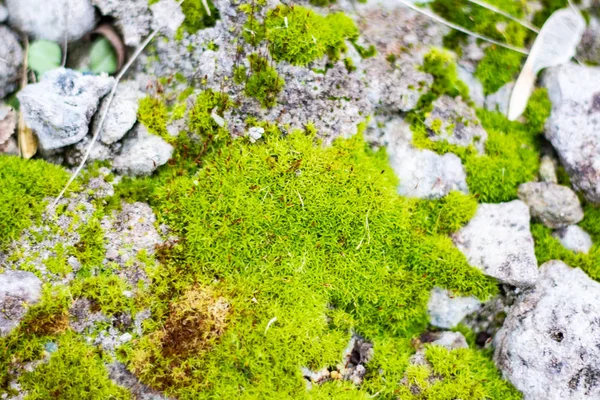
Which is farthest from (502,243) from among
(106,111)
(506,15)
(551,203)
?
(106,111)

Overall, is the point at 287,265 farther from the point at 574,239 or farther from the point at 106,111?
the point at 574,239

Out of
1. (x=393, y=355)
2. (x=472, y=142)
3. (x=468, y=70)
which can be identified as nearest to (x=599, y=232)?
(x=472, y=142)

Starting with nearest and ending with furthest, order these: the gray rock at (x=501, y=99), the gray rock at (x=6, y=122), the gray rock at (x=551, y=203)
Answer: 1. the gray rock at (x=6, y=122)
2. the gray rock at (x=551, y=203)
3. the gray rock at (x=501, y=99)

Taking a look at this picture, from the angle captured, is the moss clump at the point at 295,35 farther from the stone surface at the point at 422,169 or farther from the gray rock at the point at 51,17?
the gray rock at the point at 51,17

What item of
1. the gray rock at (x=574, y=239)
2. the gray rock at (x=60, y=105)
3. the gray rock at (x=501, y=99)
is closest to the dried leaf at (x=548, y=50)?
the gray rock at (x=501, y=99)

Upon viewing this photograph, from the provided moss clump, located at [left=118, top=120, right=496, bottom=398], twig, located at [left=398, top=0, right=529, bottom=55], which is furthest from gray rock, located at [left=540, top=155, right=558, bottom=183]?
twig, located at [left=398, top=0, right=529, bottom=55]

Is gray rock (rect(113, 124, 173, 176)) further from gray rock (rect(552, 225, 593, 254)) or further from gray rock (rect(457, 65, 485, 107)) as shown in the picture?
gray rock (rect(552, 225, 593, 254))
